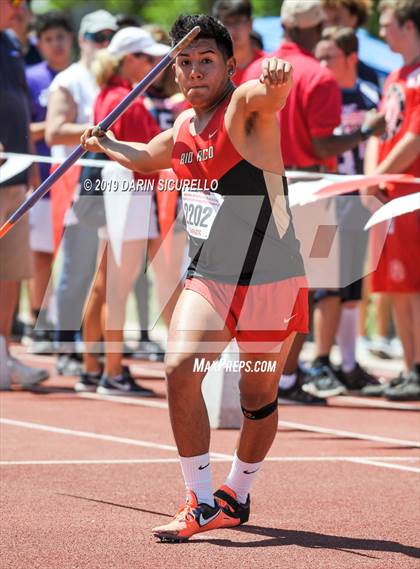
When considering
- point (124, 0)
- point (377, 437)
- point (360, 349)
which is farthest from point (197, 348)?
point (124, 0)

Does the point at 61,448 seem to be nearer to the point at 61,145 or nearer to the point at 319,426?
the point at 319,426

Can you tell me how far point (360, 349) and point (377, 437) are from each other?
5.04 meters

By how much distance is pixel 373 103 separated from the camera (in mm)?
11992

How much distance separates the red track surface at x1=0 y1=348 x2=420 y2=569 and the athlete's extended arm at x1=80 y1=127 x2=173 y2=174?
160 centimetres

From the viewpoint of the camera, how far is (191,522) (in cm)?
611

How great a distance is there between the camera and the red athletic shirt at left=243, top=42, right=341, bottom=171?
10.2m

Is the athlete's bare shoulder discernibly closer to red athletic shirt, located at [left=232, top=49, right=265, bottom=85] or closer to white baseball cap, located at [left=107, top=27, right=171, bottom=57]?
white baseball cap, located at [left=107, top=27, right=171, bottom=57]

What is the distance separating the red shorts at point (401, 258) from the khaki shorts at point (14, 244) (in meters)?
2.62

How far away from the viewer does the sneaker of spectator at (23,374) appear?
10922 millimetres

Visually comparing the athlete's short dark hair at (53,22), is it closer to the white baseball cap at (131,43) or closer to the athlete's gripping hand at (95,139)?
the white baseball cap at (131,43)

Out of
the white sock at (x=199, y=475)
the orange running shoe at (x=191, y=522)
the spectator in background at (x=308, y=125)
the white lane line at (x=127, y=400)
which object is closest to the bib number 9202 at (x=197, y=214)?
the white sock at (x=199, y=475)

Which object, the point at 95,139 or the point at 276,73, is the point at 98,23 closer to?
the point at 95,139

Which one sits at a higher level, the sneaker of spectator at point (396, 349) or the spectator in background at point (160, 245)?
the spectator in background at point (160, 245)

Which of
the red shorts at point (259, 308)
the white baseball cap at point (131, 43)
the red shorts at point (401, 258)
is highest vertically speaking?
the white baseball cap at point (131, 43)
